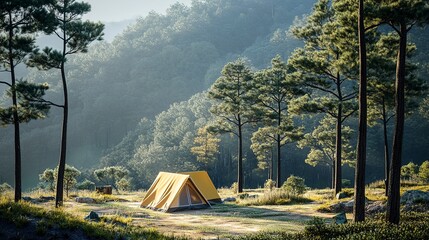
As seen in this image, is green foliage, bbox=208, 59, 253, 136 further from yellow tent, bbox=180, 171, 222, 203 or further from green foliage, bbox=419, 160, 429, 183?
green foliage, bbox=419, 160, 429, 183

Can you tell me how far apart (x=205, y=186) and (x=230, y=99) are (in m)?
10.9

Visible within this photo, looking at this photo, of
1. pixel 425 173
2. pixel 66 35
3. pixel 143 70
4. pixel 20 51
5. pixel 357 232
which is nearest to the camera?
pixel 357 232

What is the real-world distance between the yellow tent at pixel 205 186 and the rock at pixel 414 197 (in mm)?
10605

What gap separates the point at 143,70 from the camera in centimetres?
12706

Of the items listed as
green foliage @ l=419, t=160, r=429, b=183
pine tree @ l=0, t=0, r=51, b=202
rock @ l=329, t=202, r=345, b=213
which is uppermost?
pine tree @ l=0, t=0, r=51, b=202

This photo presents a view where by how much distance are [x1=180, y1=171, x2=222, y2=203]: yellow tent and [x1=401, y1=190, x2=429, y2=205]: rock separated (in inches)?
418

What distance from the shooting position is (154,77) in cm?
12681

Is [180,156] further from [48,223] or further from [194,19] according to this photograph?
[194,19]

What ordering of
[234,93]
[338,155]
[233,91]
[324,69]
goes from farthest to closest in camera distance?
[233,91] < [234,93] < [324,69] < [338,155]

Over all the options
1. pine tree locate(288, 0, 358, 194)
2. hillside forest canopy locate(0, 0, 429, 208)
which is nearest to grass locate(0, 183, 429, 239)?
pine tree locate(288, 0, 358, 194)

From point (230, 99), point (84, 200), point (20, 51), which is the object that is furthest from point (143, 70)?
point (20, 51)

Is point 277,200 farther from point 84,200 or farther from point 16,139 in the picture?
point 16,139

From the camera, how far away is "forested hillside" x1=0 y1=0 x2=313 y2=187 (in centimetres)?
10675

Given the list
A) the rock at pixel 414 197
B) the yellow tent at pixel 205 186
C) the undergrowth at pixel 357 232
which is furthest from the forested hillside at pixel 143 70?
the undergrowth at pixel 357 232
